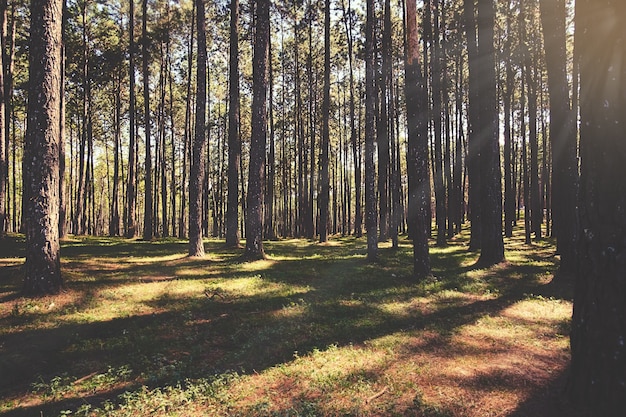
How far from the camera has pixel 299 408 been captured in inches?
186

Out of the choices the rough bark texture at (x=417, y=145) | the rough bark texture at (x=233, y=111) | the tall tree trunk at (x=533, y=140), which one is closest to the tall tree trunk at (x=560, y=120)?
the rough bark texture at (x=417, y=145)

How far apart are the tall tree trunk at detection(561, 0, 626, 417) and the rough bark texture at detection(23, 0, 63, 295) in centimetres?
1025

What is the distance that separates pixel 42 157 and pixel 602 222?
10.7m

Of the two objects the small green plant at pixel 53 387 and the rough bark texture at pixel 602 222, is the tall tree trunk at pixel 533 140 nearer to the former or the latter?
the rough bark texture at pixel 602 222

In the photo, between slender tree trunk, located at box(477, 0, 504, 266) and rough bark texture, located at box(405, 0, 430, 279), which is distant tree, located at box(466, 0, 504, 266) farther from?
rough bark texture, located at box(405, 0, 430, 279)

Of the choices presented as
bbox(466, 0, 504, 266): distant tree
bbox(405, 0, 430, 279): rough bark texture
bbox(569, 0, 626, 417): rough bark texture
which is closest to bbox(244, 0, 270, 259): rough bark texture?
bbox(405, 0, 430, 279): rough bark texture

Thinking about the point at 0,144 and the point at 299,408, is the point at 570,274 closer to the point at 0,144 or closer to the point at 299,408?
the point at 299,408

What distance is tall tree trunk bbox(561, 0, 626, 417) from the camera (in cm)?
400

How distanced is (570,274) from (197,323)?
11196 millimetres

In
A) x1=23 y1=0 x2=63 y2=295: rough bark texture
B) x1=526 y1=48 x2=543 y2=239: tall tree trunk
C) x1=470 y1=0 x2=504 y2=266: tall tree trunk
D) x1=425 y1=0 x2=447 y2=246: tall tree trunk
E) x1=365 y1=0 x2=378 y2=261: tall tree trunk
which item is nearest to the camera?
x1=23 y1=0 x2=63 y2=295: rough bark texture

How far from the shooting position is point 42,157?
848 cm

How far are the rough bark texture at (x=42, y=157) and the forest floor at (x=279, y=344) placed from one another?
2.11 ft

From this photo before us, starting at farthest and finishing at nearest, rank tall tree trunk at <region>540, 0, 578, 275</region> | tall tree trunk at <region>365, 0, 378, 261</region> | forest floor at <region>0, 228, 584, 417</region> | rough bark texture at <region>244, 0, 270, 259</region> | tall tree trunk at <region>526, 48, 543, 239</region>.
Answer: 1. tall tree trunk at <region>526, 48, 543, 239</region>
2. tall tree trunk at <region>365, 0, 378, 261</region>
3. rough bark texture at <region>244, 0, 270, 259</region>
4. tall tree trunk at <region>540, 0, 578, 275</region>
5. forest floor at <region>0, 228, 584, 417</region>

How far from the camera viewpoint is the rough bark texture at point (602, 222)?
400cm
